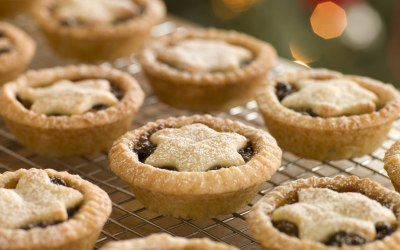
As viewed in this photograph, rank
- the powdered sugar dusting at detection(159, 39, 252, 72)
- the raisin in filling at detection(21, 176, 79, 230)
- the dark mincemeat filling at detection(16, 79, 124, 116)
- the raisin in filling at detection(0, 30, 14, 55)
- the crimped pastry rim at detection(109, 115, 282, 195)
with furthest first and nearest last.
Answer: the raisin in filling at detection(0, 30, 14, 55) < the powdered sugar dusting at detection(159, 39, 252, 72) < the dark mincemeat filling at detection(16, 79, 124, 116) < the crimped pastry rim at detection(109, 115, 282, 195) < the raisin in filling at detection(21, 176, 79, 230)

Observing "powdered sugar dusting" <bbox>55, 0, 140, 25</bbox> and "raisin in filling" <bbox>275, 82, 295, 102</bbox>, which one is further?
"powdered sugar dusting" <bbox>55, 0, 140, 25</bbox>

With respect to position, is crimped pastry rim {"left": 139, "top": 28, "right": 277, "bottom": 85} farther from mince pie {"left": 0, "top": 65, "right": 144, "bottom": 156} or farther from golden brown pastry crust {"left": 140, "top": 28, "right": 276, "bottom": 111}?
mince pie {"left": 0, "top": 65, "right": 144, "bottom": 156}

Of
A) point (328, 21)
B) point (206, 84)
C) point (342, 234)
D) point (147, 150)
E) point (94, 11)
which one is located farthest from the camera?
point (328, 21)

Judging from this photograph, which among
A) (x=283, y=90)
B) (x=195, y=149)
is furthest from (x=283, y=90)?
(x=195, y=149)

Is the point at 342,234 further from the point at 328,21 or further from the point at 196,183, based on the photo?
A: the point at 328,21

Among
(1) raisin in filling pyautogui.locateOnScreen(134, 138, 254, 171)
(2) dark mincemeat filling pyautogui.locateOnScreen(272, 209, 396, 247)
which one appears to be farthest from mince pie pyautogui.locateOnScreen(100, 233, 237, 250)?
(1) raisin in filling pyautogui.locateOnScreen(134, 138, 254, 171)

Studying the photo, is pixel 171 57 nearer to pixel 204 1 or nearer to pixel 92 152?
pixel 92 152
